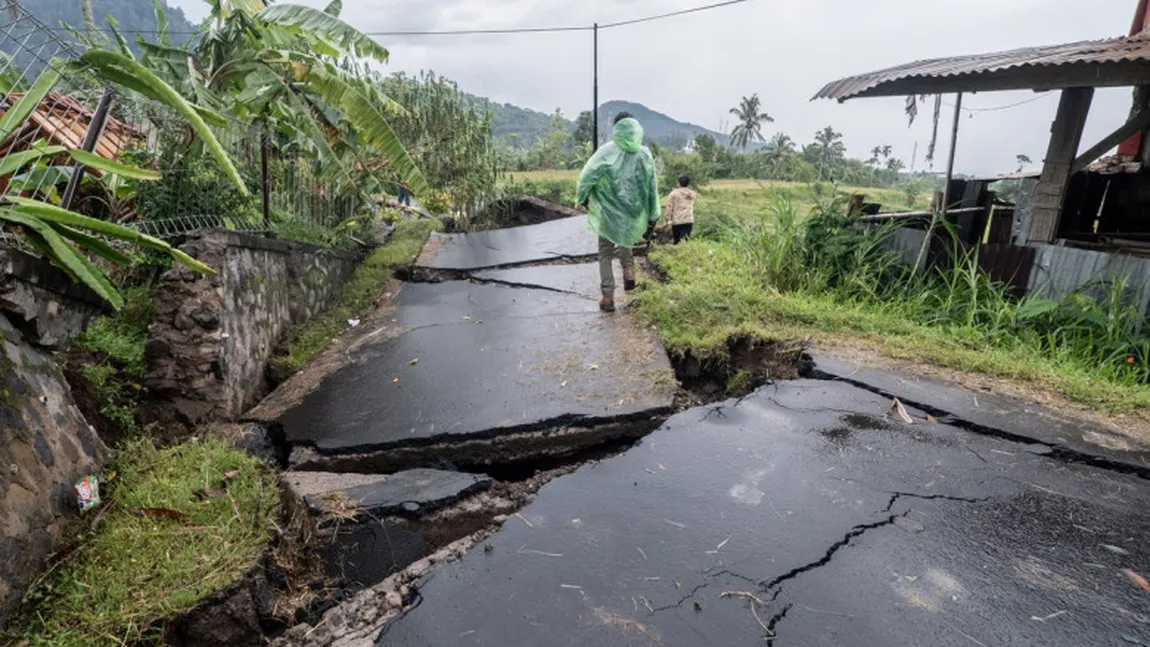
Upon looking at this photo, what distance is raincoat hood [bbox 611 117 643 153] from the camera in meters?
5.53

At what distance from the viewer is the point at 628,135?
18.2 ft

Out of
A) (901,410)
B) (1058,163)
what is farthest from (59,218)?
(1058,163)

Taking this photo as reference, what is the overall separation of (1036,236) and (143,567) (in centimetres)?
792

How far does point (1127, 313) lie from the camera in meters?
5.05

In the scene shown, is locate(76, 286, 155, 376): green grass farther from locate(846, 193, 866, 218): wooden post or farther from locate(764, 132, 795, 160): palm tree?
locate(764, 132, 795, 160): palm tree

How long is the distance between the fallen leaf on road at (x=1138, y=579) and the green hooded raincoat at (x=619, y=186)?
4.17 metres

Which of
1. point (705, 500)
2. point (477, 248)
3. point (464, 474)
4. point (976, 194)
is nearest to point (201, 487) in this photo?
point (464, 474)

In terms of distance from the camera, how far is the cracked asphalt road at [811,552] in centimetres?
204

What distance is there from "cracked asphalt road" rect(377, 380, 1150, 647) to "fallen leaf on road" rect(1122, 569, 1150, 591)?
2cm

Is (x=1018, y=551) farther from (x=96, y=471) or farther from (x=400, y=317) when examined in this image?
(x=400, y=317)

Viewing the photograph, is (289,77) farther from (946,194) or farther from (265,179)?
(946,194)

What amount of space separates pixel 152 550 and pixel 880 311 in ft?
18.1

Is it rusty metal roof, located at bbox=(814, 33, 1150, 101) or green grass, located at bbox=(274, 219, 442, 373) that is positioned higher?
rusty metal roof, located at bbox=(814, 33, 1150, 101)

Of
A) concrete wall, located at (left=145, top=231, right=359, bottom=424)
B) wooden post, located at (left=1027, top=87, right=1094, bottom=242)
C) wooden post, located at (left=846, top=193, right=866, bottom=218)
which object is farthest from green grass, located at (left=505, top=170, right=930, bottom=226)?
concrete wall, located at (left=145, top=231, right=359, bottom=424)
